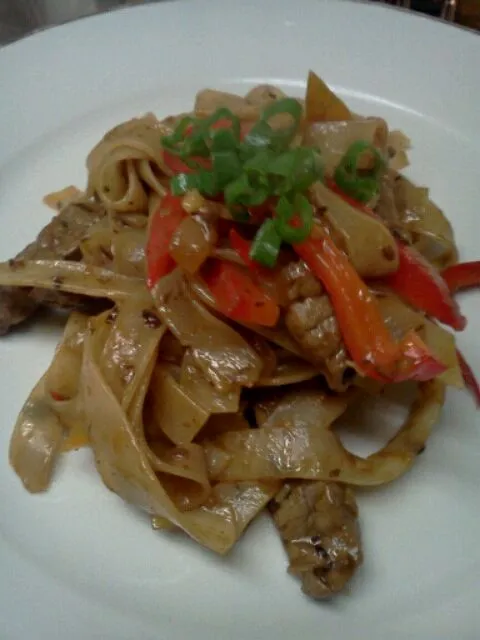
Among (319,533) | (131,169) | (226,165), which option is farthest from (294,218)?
(319,533)

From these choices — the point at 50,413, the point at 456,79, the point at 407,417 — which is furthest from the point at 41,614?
the point at 456,79

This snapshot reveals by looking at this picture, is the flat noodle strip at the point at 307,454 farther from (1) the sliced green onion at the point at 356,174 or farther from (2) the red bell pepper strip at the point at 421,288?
(1) the sliced green onion at the point at 356,174

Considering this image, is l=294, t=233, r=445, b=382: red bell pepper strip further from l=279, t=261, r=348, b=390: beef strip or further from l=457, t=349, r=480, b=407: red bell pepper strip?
l=457, t=349, r=480, b=407: red bell pepper strip

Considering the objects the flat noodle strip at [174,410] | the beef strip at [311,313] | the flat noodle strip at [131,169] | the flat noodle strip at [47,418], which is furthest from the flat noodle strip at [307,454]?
the flat noodle strip at [131,169]

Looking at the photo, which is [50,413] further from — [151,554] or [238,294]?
[238,294]

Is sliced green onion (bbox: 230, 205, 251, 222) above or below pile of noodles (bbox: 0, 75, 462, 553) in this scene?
above

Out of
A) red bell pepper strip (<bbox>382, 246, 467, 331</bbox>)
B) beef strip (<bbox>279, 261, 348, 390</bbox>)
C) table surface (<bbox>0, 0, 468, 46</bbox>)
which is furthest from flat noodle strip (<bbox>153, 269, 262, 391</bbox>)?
table surface (<bbox>0, 0, 468, 46</bbox>)
